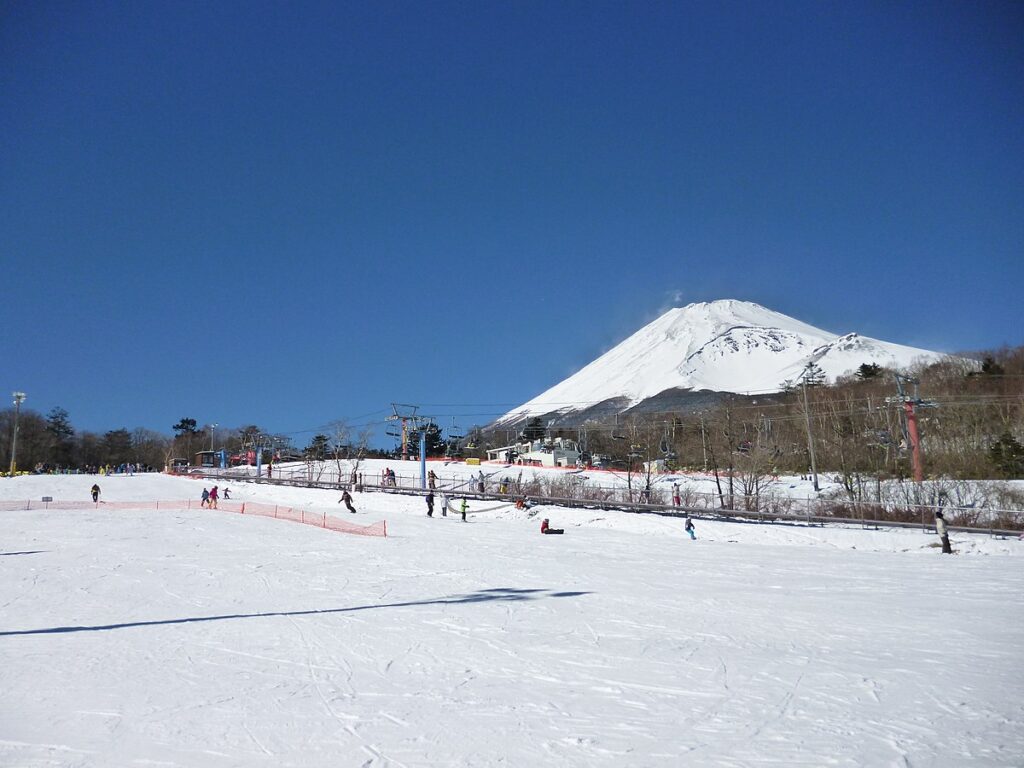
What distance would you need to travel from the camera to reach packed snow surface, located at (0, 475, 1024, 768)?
7.01 meters

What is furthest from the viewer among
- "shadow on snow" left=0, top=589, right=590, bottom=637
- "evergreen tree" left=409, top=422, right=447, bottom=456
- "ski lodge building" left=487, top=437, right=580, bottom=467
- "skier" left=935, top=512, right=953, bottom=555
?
"ski lodge building" left=487, top=437, right=580, bottom=467

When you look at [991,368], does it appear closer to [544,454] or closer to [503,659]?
[544,454]

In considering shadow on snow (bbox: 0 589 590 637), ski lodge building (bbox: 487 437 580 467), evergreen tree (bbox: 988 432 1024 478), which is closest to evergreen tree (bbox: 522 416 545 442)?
ski lodge building (bbox: 487 437 580 467)

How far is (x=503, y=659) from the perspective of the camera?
10.5 meters

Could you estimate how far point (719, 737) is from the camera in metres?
7.24

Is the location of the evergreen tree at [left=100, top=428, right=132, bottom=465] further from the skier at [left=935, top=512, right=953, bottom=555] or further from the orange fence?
the skier at [left=935, top=512, right=953, bottom=555]

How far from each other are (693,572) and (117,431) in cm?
11467

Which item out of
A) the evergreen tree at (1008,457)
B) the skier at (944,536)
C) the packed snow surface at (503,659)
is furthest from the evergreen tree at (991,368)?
the packed snow surface at (503,659)

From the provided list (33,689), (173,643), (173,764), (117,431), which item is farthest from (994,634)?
(117,431)

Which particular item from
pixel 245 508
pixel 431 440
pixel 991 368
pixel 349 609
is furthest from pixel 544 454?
pixel 349 609

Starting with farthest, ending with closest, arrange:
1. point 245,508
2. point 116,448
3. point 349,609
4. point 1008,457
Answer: point 116,448 < point 1008,457 < point 245,508 < point 349,609

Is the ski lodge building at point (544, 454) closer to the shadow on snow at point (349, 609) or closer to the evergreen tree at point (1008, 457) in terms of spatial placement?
the evergreen tree at point (1008, 457)

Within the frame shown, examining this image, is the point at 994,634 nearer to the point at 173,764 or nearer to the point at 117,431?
the point at 173,764

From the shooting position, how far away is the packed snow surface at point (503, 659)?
7008 millimetres
